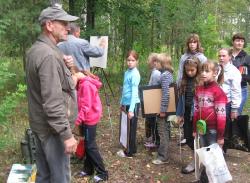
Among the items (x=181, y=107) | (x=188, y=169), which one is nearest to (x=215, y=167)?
(x=188, y=169)

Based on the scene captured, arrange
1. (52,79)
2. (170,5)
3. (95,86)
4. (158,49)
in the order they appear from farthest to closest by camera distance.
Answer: (158,49) → (170,5) → (95,86) → (52,79)

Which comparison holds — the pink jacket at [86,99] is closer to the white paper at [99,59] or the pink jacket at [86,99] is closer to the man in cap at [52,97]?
the man in cap at [52,97]

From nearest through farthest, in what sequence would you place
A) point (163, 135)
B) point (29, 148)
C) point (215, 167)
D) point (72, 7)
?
point (215, 167)
point (29, 148)
point (163, 135)
point (72, 7)

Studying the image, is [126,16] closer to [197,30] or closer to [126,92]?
[197,30]

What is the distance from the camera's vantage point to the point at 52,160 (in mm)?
3393

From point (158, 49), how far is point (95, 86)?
9.41 m

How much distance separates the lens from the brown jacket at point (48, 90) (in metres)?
3.14

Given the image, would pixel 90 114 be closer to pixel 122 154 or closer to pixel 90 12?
pixel 122 154

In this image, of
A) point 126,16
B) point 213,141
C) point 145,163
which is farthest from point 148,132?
point 126,16

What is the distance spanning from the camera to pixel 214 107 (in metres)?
4.83

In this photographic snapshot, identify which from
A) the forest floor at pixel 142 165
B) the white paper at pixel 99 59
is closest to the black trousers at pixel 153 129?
the forest floor at pixel 142 165

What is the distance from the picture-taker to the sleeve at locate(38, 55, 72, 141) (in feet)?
10.3

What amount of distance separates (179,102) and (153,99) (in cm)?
50

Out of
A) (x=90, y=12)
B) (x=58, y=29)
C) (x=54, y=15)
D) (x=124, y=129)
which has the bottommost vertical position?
(x=124, y=129)
